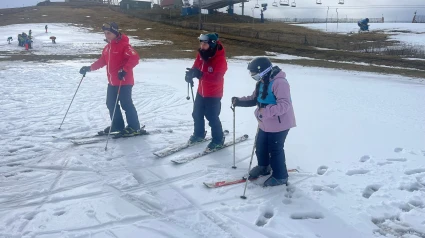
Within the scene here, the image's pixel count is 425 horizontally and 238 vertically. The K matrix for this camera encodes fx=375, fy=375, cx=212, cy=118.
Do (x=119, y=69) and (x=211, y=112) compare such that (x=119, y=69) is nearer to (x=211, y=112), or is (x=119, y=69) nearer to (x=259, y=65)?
(x=211, y=112)

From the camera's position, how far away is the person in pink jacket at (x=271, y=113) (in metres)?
4.51

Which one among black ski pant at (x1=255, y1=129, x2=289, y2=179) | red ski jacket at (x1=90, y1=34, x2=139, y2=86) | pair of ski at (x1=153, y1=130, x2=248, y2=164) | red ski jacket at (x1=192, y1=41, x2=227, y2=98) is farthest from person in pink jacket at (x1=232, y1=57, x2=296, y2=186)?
red ski jacket at (x1=90, y1=34, x2=139, y2=86)

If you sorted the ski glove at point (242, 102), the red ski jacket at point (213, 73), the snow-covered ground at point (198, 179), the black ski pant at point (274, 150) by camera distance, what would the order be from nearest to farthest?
the snow-covered ground at point (198, 179) < the black ski pant at point (274, 150) < the ski glove at point (242, 102) < the red ski jacket at point (213, 73)

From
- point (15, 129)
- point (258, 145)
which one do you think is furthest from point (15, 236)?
point (15, 129)

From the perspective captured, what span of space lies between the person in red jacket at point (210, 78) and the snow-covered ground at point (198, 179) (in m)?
0.50

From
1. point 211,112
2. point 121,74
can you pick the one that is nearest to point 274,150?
point 211,112

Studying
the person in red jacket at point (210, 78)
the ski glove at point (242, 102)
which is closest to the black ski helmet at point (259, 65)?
the ski glove at point (242, 102)

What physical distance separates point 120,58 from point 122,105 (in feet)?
2.80

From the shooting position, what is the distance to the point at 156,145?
6574mm

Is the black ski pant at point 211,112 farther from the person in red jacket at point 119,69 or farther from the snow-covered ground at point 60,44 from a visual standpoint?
the snow-covered ground at point 60,44

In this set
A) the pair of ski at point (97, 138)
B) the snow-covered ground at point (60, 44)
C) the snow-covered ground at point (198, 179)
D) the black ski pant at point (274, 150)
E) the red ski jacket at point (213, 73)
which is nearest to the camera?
the snow-covered ground at point (198, 179)

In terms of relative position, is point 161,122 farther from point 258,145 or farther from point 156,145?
point 258,145

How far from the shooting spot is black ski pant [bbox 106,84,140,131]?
674 centimetres

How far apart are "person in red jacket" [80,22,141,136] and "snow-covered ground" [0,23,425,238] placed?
1.45 feet
